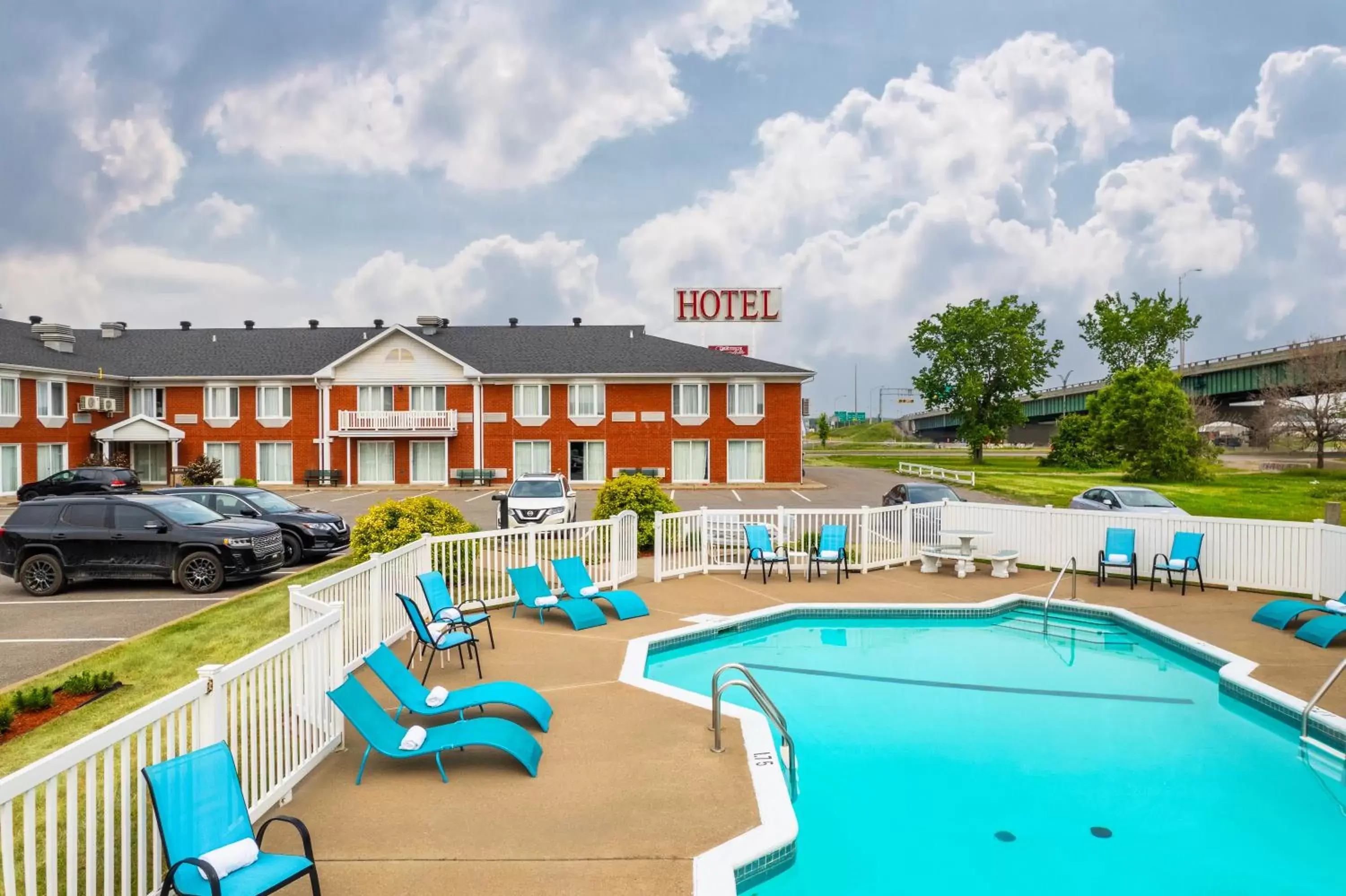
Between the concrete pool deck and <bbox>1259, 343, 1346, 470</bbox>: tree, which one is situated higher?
<bbox>1259, 343, 1346, 470</bbox>: tree

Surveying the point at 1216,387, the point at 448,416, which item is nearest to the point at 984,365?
the point at 1216,387

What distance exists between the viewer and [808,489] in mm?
37344

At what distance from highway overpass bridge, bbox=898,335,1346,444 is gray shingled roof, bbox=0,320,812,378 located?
36113 millimetres

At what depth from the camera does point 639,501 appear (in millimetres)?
17781

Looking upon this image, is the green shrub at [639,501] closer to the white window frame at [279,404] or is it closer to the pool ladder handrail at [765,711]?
the pool ladder handrail at [765,711]

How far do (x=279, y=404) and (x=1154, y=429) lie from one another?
47854 mm

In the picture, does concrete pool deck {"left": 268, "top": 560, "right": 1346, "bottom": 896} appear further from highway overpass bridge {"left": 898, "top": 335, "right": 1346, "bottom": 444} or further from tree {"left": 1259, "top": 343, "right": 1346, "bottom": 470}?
highway overpass bridge {"left": 898, "top": 335, "right": 1346, "bottom": 444}

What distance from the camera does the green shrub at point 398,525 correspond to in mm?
13195

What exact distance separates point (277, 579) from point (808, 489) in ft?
87.0

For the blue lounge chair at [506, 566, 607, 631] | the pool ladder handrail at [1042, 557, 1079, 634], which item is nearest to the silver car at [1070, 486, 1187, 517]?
the pool ladder handrail at [1042, 557, 1079, 634]

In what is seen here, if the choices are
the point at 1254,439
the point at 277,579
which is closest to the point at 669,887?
the point at 277,579

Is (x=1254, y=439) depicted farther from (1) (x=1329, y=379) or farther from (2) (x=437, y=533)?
(2) (x=437, y=533)

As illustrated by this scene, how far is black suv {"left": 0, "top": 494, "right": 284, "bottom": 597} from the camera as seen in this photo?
13820 millimetres

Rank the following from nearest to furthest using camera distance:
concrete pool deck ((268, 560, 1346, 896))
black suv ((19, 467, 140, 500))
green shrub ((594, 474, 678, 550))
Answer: concrete pool deck ((268, 560, 1346, 896)) → green shrub ((594, 474, 678, 550)) → black suv ((19, 467, 140, 500))
